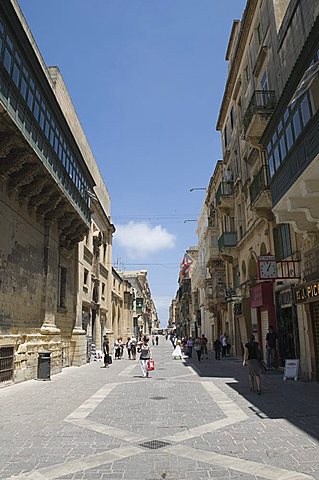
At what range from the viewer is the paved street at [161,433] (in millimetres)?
5582

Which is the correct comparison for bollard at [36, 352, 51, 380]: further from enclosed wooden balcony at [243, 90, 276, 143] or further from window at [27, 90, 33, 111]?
enclosed wooden balcony at [243, 90, 276, 143]

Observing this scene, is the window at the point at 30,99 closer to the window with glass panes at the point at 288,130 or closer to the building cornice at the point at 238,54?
the window with glass panes at the point at 288,130

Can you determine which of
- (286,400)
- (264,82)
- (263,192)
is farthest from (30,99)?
(286,400)

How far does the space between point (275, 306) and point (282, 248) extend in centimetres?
280

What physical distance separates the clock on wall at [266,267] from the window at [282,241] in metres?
0.84

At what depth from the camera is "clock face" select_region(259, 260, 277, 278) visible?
17.6 metres

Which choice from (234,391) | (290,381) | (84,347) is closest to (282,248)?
(290,381)

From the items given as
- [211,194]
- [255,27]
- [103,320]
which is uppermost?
[255,27]

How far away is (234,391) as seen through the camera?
13.1 meters

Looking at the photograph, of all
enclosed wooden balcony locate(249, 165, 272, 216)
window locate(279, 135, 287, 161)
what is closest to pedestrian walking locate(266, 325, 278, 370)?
enclosed wooden balcony locate(249, 165, 272, 216)

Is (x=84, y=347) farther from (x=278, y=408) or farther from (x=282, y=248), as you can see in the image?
(x=278, y=408)

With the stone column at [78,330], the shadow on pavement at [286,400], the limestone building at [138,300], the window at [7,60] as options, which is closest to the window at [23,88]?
the window at [7,60]

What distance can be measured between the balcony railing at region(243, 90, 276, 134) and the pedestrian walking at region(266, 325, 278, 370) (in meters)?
9.63

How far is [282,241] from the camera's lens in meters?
19.0
